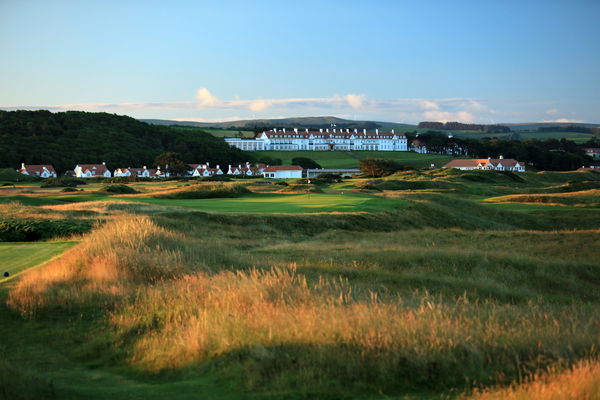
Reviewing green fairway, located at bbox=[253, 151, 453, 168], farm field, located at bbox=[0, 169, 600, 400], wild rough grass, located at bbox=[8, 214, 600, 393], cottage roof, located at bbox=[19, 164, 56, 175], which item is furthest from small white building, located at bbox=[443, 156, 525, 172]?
wild rough grass, located at bbox=[8, 214, 600, 393]

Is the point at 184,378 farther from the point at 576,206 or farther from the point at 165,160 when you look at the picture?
the point at 165,160

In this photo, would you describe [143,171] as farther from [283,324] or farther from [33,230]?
[283,324]

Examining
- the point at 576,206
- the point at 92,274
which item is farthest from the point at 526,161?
the point at 92,274

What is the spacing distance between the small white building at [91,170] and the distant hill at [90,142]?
614 cm

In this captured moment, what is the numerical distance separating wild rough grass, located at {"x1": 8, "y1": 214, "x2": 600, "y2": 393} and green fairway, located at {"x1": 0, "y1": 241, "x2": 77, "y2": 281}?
2968 millimetres

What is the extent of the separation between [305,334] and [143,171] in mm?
117325

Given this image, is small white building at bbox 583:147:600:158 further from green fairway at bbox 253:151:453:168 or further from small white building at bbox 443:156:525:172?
small white building at bbox 443:156:525:172

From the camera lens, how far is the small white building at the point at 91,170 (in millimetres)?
113756

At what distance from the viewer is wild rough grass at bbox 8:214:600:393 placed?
6.91 meters

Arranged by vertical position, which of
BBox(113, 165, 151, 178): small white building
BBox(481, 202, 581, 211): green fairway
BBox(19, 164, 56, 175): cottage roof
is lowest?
BBox(113, 165, 151, 178): small white building

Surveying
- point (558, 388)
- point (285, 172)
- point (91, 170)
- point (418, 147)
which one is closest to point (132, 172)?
point (91, 170)

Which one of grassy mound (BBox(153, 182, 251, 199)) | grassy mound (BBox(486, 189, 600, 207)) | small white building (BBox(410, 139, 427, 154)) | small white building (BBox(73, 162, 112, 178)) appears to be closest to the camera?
grassy mound (BBox(486, 189, 600, 207))

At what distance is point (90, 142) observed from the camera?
136750 mm

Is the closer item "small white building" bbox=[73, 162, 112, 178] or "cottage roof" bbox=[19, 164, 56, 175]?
"cottage roof" bbox=[19, 164, 56, 175]
